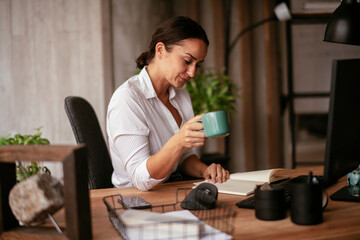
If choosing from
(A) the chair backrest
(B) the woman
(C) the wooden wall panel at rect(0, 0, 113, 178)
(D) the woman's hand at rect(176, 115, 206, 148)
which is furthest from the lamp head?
(D) the woman's hand at rect(176, 115, 206, 148)

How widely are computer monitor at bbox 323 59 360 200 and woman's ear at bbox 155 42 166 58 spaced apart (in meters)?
0.87

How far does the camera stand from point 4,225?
3.50ft

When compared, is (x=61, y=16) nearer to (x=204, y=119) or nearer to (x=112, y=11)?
(x=112, y=11)

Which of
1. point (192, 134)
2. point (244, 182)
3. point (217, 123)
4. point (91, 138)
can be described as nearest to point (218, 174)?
point (244, 182)

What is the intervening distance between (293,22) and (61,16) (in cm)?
228

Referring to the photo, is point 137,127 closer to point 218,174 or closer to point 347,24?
point 218,174

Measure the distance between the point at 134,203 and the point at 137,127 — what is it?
1.43ft

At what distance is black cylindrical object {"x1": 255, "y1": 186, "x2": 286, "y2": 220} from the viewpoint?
1084mm

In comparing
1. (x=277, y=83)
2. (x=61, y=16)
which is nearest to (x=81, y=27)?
(x=61, y=16)

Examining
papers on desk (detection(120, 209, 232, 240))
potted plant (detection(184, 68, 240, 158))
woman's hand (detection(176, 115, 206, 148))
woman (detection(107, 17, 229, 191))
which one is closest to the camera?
papers on desk (detection(120, 209, 232, 240))

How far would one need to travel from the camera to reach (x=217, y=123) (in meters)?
1.24

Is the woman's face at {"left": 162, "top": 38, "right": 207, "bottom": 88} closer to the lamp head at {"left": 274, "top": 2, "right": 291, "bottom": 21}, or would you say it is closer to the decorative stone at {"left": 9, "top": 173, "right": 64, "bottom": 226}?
the decorative stone at {"left": 9, "top": 173, "right": 64, "bottom": 226}

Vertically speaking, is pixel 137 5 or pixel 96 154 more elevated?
pixel 137 5

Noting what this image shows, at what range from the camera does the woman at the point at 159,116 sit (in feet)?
4.97
